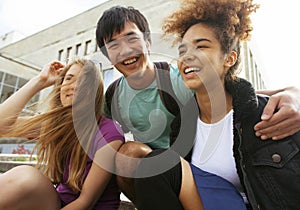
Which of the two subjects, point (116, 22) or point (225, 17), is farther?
point (116, 22)

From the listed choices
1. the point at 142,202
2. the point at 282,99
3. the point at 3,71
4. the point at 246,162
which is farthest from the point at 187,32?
the point at 3,71

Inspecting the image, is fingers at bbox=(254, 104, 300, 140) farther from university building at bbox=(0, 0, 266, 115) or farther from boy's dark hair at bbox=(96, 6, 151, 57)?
university building at bbox=(0, 0, 266, 115)

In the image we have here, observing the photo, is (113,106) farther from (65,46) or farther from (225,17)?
(65,46)

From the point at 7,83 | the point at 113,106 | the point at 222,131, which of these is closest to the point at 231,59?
the point at 222,131

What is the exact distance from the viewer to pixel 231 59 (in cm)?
128

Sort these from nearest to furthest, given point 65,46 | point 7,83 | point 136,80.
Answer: point 136,80 → point 7,83 → point 65,46

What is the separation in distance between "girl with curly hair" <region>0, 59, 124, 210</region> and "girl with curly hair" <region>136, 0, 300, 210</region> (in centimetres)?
23

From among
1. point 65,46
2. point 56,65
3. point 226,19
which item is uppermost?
point 65,46

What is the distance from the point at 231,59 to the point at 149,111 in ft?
1.97

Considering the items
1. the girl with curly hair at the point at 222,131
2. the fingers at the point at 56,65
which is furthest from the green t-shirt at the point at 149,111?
the fingers at the point at 56,65

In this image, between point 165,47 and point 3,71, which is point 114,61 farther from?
point 3,71

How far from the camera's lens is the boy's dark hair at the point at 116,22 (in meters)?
1.61

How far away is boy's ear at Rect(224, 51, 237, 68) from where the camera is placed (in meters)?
1.27

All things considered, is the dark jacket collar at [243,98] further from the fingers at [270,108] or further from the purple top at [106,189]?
the purple top at [106,189]
